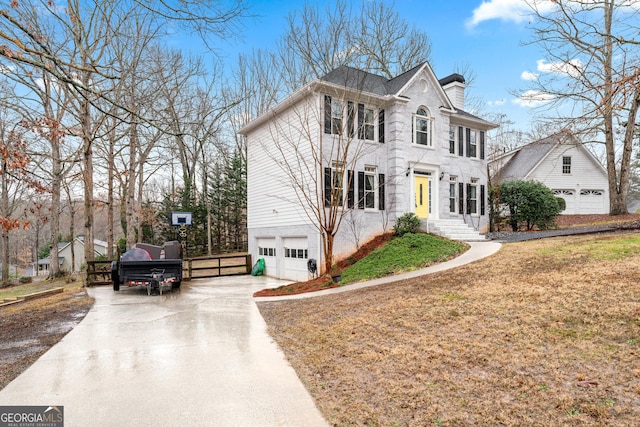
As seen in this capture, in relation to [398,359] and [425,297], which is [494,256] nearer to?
[425,297]

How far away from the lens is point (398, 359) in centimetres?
426

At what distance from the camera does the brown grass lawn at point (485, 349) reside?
10.0 feet

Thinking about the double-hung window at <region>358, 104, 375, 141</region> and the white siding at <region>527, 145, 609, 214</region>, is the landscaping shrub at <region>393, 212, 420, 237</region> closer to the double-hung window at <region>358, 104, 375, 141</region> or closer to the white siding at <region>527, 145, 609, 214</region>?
the double-hung window at <region>358, 104, 375, 141</region>

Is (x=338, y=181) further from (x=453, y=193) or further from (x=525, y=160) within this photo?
(x=525, y=160)

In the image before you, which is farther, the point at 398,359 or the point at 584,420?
the point at 398,359

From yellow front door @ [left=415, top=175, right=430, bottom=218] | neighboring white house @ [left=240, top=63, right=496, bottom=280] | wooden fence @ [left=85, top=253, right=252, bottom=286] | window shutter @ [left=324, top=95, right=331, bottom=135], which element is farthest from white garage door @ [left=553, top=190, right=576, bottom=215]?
wooden fence @ [left=85, top=253, right=252, bottom=286]

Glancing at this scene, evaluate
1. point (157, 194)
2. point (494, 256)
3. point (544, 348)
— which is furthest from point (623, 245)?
point (157, 194)

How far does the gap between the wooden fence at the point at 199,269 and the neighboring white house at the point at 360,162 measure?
136 centimetres

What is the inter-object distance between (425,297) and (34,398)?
570cm

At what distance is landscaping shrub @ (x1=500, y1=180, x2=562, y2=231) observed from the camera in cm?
1773

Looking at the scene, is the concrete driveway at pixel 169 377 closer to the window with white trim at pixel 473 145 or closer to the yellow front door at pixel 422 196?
the yellow front door at pixel 422 196

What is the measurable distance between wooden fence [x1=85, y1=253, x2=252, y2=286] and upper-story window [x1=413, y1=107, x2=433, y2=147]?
940 cm

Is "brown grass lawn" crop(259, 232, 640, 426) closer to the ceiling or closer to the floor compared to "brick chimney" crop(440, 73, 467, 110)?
closer to the floor

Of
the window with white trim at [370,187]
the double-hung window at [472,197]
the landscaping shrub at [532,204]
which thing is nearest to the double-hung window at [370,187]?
the window with white trim at [370,187]
